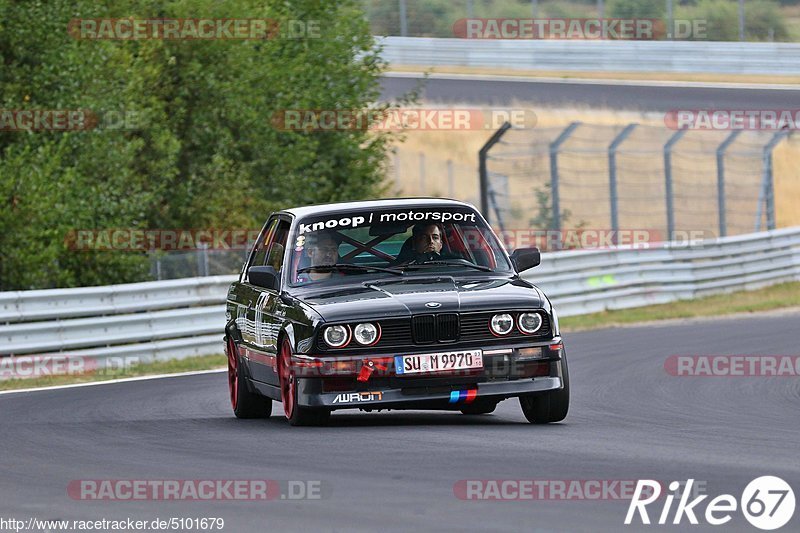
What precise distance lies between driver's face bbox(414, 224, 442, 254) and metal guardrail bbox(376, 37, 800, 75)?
28.7m

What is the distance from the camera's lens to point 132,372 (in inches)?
696

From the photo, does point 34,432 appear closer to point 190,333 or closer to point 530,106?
point 190,333

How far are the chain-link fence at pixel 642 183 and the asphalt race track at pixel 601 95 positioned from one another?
0.88 m

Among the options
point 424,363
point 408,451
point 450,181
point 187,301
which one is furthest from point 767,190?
point 408,451

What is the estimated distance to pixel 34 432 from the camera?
10.9m

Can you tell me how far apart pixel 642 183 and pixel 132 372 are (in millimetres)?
18893

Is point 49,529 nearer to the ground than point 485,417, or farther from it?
farther from it

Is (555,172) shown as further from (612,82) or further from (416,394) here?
(612,82)

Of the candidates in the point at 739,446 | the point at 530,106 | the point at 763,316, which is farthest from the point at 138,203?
the point at 530,106

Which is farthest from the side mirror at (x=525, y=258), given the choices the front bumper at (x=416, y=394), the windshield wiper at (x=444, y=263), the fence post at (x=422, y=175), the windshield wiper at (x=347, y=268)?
the fence post at (x=422, y=175)

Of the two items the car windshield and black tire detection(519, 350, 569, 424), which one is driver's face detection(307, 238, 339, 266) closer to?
the car windshield

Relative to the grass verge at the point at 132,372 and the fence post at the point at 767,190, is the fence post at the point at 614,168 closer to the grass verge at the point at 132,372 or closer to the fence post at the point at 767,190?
the fence post at the point at 767,190

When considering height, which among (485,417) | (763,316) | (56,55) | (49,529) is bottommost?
(763,316)

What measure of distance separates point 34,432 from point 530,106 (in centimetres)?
2920
